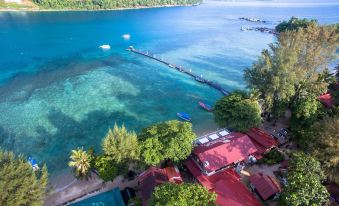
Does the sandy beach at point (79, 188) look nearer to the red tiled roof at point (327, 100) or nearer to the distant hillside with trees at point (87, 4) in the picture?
the red tiled roof at point (327, 100)

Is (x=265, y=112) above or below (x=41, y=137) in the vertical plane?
above

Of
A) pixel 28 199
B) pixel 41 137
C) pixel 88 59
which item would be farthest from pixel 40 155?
pixel 88 59

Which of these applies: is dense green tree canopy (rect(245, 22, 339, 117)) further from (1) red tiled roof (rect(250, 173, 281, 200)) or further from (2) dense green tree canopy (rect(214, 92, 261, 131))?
(1) red tiled roof (rect(250, 173, 281, 200))

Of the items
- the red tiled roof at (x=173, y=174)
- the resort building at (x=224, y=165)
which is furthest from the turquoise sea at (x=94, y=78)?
the red tiled roof at (x=173, y=174)

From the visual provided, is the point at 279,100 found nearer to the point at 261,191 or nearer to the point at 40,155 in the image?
the point at 261,191

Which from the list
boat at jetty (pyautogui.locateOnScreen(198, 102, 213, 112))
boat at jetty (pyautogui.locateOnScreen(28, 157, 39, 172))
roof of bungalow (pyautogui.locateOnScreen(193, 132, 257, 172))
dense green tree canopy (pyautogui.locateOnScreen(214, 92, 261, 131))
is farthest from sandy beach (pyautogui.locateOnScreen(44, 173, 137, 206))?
boat at jetty (pyautogui.locateOnScreen(198, 102, 213, 112))

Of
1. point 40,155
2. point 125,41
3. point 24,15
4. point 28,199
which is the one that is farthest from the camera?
point 24,15
